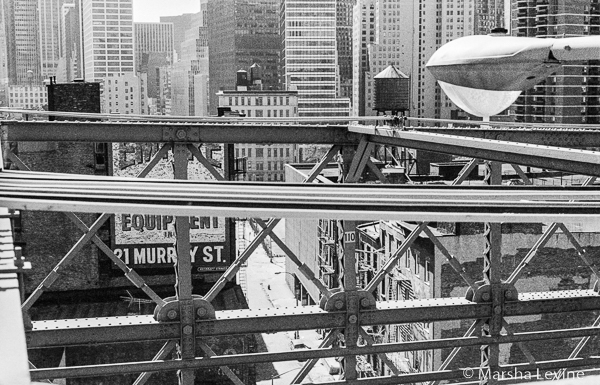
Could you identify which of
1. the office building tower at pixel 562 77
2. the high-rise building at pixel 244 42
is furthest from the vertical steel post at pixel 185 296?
the high-rise building at pixel 244 42

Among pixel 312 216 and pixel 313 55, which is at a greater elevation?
pixel 313 55

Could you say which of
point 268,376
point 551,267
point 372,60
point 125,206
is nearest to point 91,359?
point 551,267

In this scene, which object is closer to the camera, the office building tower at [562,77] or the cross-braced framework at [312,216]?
the cross-braced framework at [312,216]

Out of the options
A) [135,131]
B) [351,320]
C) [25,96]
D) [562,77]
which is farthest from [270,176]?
[351,320]

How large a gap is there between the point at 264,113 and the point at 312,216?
99.1 meters

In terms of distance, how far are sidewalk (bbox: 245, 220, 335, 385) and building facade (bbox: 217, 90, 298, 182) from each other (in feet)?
28.1

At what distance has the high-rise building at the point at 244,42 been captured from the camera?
17925 centimetres

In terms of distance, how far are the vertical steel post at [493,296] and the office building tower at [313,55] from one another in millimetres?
146492

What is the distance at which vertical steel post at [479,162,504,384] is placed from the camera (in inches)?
340

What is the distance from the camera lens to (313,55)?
6250 inches

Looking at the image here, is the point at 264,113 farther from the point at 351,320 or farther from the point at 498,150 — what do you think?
the point at 498,150

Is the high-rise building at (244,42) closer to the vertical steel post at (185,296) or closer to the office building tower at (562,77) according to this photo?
the office building tower at (562,77)

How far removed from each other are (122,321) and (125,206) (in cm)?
353

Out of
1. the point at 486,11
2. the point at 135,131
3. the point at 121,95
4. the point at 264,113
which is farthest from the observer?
the point at 486,11
